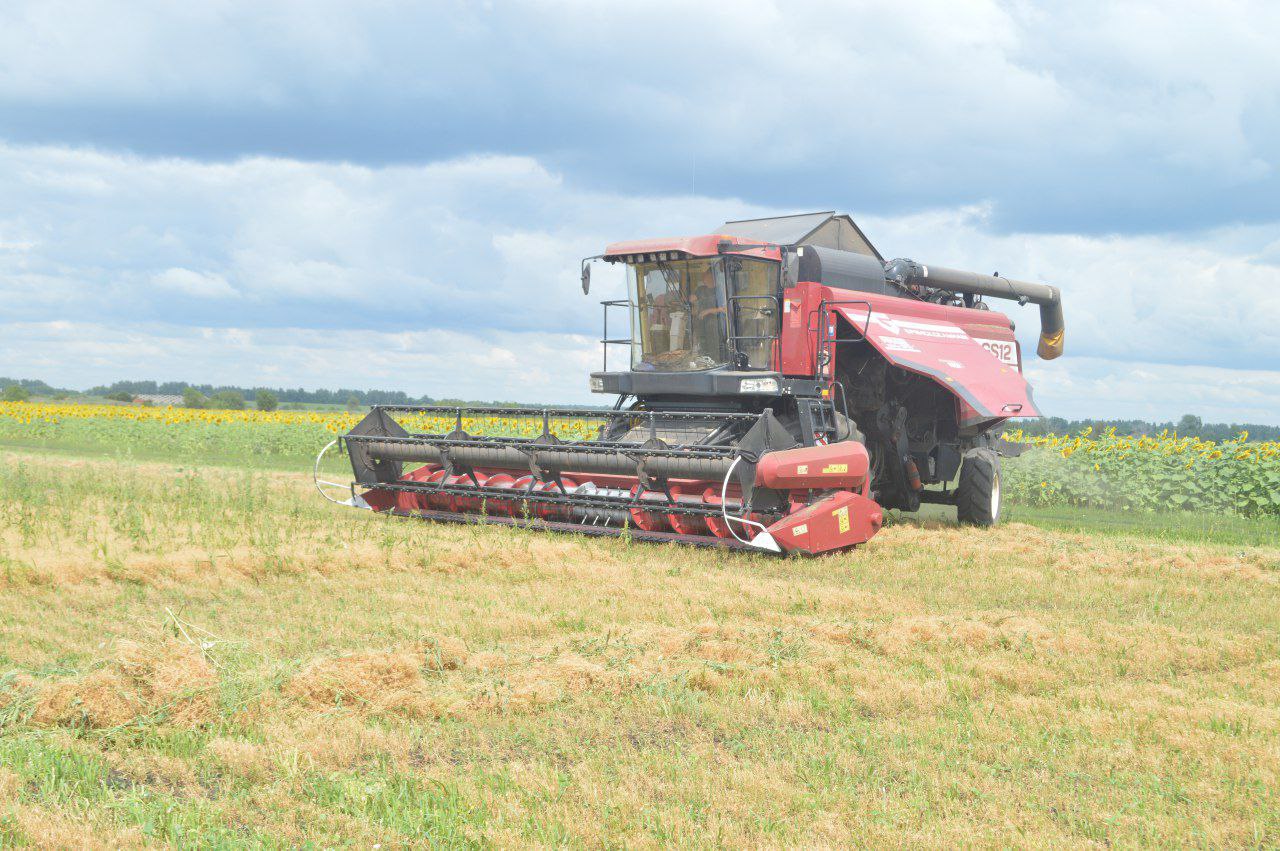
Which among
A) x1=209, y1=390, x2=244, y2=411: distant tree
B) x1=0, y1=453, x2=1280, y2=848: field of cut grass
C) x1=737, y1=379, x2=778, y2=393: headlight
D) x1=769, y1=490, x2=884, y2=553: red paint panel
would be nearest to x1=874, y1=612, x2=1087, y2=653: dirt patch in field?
x1=0, y1=453, x2=1280, y2=848: field of cut grass

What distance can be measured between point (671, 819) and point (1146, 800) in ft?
5.39

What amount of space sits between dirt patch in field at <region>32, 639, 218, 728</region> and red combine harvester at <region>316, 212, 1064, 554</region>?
4.55 meters

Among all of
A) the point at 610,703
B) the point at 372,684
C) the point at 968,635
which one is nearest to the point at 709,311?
the point at 968,635

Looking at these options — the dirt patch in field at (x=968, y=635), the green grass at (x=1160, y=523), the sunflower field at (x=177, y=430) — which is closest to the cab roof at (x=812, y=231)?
the green grass at (x=1160, y=523)

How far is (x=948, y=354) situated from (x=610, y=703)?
26.1 feet

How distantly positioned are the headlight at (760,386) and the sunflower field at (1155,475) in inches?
223

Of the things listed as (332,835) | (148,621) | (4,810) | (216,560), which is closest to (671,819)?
(332,835)

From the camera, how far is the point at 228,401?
3897cm

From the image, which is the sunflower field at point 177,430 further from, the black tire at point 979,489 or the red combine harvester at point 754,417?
the black tire at point 979,489

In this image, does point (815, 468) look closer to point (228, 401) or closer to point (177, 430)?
point (177, 430)

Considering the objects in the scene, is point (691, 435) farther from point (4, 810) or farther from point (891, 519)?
point (4, 810)

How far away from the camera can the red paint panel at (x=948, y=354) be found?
10.7 meters

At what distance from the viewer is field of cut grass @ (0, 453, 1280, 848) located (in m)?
3.43

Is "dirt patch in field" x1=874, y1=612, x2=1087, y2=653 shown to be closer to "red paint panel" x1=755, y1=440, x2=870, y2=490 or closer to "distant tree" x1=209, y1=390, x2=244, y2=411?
"red paint panel" x1=755, y1=440, x2=870, y2=490
